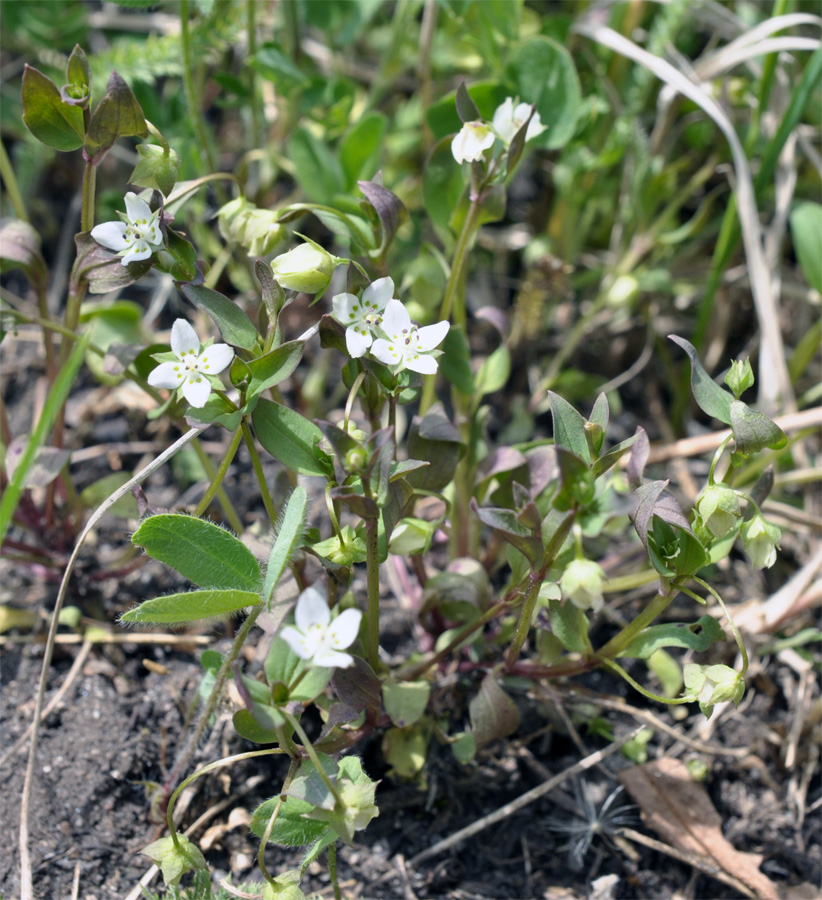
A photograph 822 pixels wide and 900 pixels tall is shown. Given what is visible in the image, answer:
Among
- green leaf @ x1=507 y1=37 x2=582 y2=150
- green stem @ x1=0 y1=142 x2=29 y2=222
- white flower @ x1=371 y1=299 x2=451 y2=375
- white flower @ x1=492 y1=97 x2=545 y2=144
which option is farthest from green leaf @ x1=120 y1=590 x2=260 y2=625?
green leaf @ x1=507 y1=37 x2=582 y2=150

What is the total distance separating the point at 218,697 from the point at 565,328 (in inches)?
68.4

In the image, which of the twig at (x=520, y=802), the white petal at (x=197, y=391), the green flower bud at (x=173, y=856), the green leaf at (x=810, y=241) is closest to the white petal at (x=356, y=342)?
the white petal at (x=197, y=391)

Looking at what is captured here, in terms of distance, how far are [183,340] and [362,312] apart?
1.00 feet

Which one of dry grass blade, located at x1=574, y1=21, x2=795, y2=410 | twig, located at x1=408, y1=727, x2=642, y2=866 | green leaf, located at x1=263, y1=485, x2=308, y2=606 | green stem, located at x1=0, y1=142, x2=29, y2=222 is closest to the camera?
green leaf, located at x1=263, y1=485, x2=308, y2=606

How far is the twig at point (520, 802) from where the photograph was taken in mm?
1787

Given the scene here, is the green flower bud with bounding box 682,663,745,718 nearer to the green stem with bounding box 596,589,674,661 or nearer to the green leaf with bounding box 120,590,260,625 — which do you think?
the green stem with bounding box 596,589,674,661

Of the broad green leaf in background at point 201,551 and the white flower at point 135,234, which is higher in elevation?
Answer: the white flower at point 135,234

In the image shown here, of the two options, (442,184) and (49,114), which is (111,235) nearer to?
(49,114)

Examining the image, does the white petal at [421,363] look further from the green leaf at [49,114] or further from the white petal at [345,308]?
the green leaf at [49,114]

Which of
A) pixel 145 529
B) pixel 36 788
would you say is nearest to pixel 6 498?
pixel 145 529

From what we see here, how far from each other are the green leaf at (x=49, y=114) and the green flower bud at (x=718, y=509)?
4.18 feet

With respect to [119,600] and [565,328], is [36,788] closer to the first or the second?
[119,600]

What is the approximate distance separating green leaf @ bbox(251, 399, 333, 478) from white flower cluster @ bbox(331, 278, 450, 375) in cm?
18

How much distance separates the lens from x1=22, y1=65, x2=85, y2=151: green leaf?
59.6 inches
